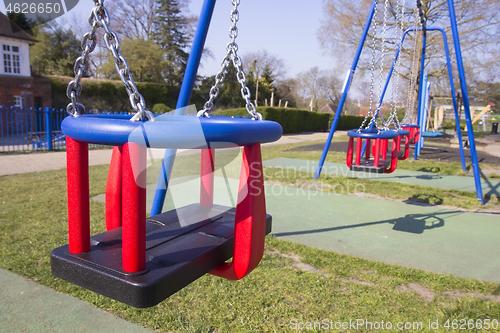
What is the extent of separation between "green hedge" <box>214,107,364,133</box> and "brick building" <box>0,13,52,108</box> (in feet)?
33.0

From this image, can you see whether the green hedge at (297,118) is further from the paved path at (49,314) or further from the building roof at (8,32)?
the paved path at (49,314)

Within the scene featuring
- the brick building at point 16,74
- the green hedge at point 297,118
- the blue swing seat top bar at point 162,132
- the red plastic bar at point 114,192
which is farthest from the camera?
the green hedge at point 297,118

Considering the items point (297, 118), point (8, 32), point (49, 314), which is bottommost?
point (49, 314)

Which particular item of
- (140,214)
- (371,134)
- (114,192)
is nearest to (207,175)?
(114,192)

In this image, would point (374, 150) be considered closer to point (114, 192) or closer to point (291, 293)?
point (291, 293)

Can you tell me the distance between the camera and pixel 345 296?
7.57 feet

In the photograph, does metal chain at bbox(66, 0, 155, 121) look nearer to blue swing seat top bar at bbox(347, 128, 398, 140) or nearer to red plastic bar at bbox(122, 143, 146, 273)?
red plastic bar at bbox(122, 143, 146, 273)

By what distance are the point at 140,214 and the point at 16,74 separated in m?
20.5

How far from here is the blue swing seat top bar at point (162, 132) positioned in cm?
91

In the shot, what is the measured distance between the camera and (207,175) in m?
1.69

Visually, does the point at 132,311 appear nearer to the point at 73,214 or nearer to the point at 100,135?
the point at 73,214

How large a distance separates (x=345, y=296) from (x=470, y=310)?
78 cm

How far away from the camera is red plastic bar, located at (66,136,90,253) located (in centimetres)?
106

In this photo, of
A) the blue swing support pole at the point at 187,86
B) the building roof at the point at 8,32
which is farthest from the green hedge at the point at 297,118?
the blue swing support pole at the point at 187,86
